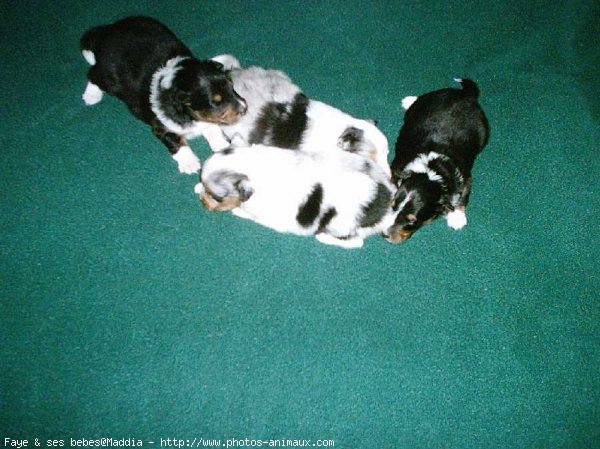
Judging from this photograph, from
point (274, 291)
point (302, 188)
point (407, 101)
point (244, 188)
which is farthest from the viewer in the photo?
point (407, 101)

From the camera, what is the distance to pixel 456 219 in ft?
11.7

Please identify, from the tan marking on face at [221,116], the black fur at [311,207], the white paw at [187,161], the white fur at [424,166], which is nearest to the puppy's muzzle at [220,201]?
the black fur at [311,207]

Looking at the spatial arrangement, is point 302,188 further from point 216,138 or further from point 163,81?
point 163,81

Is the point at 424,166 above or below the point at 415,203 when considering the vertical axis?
above

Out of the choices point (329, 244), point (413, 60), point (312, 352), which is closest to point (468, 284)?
point (329, 244)

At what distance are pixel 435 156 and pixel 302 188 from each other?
1145mm

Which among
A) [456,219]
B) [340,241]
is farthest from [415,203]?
[456,219]

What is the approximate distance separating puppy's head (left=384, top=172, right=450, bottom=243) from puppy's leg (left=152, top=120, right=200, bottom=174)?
189 centimetres

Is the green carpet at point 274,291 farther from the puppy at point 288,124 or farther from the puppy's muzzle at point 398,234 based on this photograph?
the puppy at point 288,124

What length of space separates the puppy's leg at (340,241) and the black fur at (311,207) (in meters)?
0.45

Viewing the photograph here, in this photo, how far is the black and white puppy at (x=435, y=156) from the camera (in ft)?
9.12

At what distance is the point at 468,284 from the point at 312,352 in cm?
157

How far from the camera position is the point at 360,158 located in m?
2.91

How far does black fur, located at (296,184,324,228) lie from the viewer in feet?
8.91
